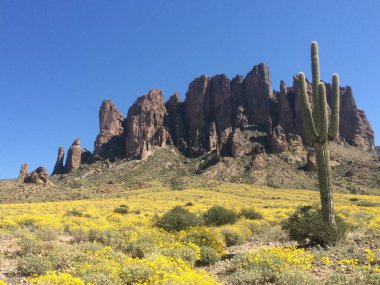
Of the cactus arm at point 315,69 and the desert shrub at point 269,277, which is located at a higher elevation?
the cactus arm at point 315,69

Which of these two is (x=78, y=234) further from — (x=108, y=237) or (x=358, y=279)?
(x=358, y=279)

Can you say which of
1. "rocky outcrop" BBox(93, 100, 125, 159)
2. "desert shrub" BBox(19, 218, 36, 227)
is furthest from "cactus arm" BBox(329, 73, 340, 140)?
"rocky outcrop" BBox(93, 100, 125, 159)

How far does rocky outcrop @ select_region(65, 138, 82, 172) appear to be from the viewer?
399 feet

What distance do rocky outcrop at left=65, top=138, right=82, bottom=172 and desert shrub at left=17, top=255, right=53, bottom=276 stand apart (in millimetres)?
117531

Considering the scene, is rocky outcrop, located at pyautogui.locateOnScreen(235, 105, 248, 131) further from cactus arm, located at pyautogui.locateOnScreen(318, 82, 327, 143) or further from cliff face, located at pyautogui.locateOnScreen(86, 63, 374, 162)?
cactus arm, located at pyautogui.locateOnScreen(318, 82, 327, 143)

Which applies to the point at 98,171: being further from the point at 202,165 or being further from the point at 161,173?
the point at 202,165

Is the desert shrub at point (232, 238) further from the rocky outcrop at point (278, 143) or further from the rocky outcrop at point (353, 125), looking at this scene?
the rocky outcrop at point (353, 125)

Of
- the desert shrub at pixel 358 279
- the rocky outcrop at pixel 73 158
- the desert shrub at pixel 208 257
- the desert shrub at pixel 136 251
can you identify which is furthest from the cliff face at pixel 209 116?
the desert shrub at pixel 358 279

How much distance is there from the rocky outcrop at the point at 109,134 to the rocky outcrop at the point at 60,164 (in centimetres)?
1287

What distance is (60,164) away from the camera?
128750mm

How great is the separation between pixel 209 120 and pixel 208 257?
128m

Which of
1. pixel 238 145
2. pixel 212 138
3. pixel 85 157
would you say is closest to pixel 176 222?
pixel 238 145

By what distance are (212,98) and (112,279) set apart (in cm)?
13811

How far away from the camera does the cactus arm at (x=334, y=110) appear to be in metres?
13.6
